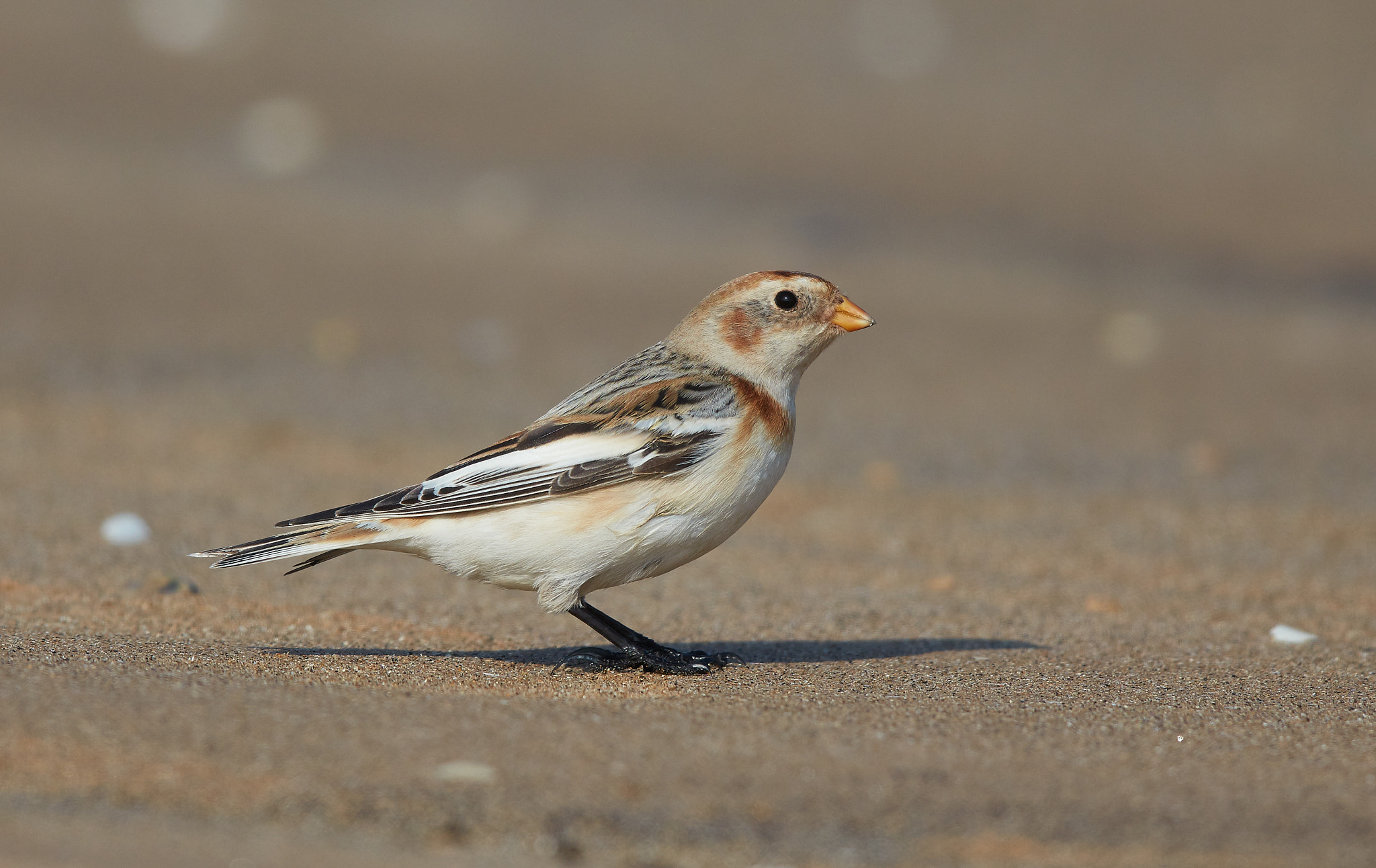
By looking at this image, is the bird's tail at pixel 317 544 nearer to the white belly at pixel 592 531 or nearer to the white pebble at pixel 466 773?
the white belly at pixel 592 531

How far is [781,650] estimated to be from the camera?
495cm

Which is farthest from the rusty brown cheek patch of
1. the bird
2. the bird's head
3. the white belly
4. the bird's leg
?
the bird's leg

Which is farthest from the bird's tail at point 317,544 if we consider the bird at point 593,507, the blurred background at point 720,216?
the blurred background at point 720,216

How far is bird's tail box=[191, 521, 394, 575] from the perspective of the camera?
4.34 meters

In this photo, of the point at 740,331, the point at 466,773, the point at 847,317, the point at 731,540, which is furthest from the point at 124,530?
the point at 466,773

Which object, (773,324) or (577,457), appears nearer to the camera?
(577,457)

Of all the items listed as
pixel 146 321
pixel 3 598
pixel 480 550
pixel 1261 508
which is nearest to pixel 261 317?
pixel 146 321

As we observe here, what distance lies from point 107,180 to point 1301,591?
9392mm

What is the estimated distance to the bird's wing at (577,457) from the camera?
4.41 m

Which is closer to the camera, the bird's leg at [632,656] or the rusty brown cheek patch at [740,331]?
the bird's leg at [632,656]

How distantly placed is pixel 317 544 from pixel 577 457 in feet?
2.73

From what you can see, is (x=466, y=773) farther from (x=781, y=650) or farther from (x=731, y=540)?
(x=731, y=540)

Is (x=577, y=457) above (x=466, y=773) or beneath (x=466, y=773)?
above

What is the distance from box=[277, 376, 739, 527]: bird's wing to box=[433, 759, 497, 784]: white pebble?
52.5 inches
